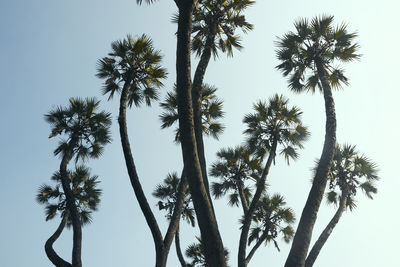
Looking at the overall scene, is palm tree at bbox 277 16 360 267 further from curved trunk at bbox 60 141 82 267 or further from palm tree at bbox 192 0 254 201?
curved trunk at bbox 60 141 82 267

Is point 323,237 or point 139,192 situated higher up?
point 139,192

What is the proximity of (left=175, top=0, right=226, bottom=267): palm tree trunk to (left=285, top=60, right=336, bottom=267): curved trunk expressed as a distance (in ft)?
6.78

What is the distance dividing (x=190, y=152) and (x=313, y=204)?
11.3ft

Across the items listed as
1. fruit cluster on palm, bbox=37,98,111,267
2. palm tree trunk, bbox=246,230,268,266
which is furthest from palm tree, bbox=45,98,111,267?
palm tree trunk, bbox=246,230,268,266

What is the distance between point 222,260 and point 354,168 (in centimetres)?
1656

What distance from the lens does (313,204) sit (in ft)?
28.1

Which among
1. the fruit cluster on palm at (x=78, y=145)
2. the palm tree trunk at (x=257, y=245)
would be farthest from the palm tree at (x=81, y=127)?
the palm tree trunk at (x=257, y=245)

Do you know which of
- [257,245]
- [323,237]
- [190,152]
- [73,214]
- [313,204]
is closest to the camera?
[190,152]

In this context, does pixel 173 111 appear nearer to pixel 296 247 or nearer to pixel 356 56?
pixel 356 56

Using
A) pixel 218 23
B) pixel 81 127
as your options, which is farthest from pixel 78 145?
pixel 218 23

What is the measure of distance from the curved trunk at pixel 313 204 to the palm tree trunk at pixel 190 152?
2.07 meters

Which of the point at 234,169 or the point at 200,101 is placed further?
the point at 234,169

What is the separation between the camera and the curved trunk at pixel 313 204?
7742 mm

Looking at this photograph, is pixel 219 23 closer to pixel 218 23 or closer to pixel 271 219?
pixel 218 23
